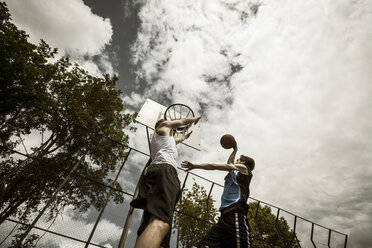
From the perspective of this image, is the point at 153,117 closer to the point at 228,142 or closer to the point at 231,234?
the point at 228,142

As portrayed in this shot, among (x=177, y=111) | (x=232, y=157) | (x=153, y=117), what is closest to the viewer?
(x=232, y=157)

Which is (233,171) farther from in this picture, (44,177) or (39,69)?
(39,69)

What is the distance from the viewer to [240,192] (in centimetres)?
248

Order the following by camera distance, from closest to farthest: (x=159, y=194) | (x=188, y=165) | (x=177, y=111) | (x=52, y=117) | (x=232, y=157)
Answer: (x=159, y=194), (x=188, y=165), (x=232, y=157), (x=177, y=111), (x=52, y=117)

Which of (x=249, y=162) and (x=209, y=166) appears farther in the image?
(x=249, y=162)

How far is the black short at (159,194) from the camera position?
1.36m

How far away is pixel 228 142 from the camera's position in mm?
3934

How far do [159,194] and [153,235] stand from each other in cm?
29

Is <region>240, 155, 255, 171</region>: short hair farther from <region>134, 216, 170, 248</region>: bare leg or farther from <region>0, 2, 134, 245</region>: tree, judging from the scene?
<region>0, 2, 134, 245</region>: tree

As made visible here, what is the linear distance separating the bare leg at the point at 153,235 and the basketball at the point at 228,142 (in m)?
2.81

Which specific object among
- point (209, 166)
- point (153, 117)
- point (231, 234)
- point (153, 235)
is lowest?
point (153, 235)

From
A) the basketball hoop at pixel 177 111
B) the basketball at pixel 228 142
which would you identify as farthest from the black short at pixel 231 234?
the basketball hoop at pixel 177 111

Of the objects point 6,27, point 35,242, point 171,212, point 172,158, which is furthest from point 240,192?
point 6,27

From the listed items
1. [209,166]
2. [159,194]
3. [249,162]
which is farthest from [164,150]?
[249,162]
